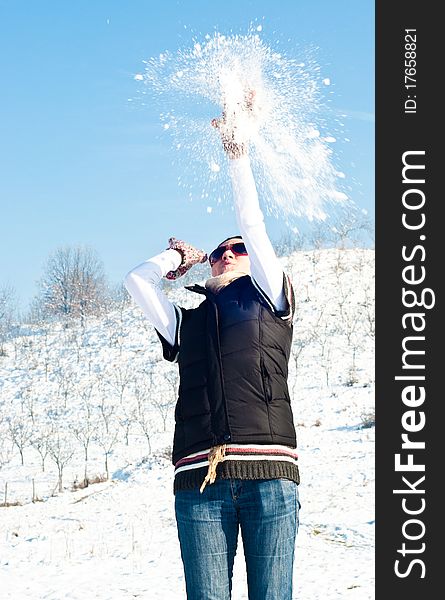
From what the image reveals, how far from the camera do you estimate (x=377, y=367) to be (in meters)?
3.90

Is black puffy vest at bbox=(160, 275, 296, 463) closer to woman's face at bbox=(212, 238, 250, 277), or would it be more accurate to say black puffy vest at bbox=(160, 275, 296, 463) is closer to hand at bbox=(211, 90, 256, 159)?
woman's face at bbox=(212, 238, 250, 277)

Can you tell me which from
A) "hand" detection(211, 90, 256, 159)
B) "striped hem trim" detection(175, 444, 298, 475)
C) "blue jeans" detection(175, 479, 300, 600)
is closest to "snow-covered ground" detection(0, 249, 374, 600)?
"blue jeans" detection(175, 479, 300, 600)

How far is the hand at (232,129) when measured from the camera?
7.79 ft

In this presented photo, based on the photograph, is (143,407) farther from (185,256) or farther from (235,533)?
(235,533)

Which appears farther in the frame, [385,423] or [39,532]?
[39,532]

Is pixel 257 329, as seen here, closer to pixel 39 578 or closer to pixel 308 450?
pixel 39 578

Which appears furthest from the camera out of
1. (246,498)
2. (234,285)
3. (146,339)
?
(146,339)

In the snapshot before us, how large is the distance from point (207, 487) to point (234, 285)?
2.23 ft

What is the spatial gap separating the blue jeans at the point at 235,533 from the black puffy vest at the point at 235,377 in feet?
0.52

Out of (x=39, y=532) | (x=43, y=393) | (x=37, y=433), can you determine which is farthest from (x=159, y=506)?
(x=43, y=393)

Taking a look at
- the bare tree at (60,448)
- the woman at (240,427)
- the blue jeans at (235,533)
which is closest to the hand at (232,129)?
the woman at (240,427)

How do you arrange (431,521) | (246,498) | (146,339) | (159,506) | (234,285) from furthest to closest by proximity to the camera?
(146,339)
(159,506)
(431,521)
(234,285)
(246,498)

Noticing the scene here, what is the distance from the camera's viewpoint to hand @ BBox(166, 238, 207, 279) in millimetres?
2770

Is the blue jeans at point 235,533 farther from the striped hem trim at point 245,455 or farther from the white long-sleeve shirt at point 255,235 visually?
the white long-sleeve shirt at point 255,235
